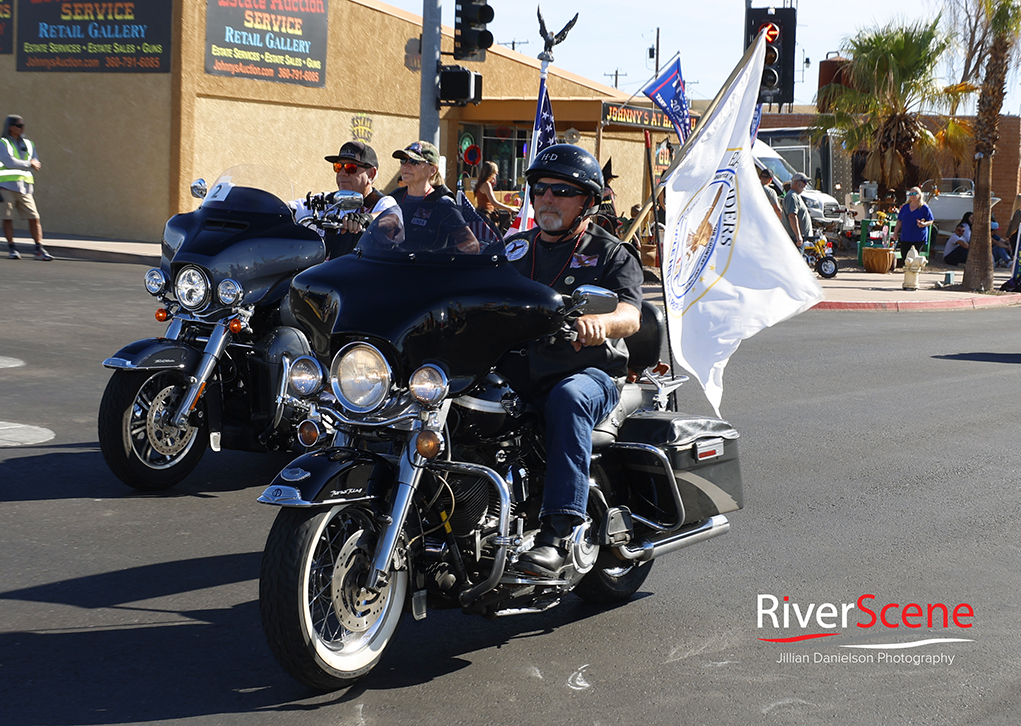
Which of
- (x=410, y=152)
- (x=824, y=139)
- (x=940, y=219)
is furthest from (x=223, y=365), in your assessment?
(x=940, y=219)

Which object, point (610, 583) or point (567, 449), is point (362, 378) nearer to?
point (567, 449)

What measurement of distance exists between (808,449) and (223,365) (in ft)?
13.2

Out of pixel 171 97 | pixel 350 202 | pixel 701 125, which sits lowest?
pixel 350 202

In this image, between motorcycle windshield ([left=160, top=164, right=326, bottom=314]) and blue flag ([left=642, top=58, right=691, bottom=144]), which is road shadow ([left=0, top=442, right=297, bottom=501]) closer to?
motorcycle windshield ([left=160, top=164, right=326, bottom=314])

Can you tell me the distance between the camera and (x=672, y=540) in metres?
4.63

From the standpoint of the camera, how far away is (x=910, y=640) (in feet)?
14.7

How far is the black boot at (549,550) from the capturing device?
13.1 ft

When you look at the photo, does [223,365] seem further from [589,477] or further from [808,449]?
[808,449]

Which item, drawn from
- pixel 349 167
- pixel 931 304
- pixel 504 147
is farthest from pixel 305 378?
pixel 504 147

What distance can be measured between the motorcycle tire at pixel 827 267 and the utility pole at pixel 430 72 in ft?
36.9

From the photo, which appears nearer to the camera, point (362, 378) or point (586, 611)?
point (362, 378)

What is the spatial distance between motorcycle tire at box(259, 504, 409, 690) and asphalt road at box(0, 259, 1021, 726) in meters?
0.16

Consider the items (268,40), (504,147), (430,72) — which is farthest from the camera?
(504,147)

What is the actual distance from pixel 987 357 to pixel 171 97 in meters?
16.7
